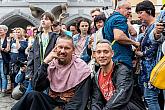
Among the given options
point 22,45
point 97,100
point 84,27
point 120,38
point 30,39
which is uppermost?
point 84,27

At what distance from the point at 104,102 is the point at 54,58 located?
0.74 m

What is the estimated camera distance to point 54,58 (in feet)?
13.1

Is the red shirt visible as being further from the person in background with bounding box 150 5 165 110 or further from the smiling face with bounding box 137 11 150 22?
the smiling face with bounding box 137 11 150 22

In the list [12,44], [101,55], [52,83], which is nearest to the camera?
[101,55]

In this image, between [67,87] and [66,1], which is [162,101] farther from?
[66,1]

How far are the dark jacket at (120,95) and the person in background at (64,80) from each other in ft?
0.33

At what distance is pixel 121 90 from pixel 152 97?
904 mm

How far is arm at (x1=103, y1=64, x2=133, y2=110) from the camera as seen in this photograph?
349cm

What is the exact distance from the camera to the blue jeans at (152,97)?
4.30m

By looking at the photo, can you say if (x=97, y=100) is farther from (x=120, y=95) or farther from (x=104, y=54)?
(x=104, y=54)

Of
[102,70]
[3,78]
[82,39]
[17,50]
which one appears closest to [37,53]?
[82,39]

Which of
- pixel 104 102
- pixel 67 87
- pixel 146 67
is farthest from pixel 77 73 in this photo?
pixel 146 67

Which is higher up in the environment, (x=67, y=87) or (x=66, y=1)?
(x=66, y=1)

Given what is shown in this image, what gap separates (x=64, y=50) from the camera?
3.88 metres
